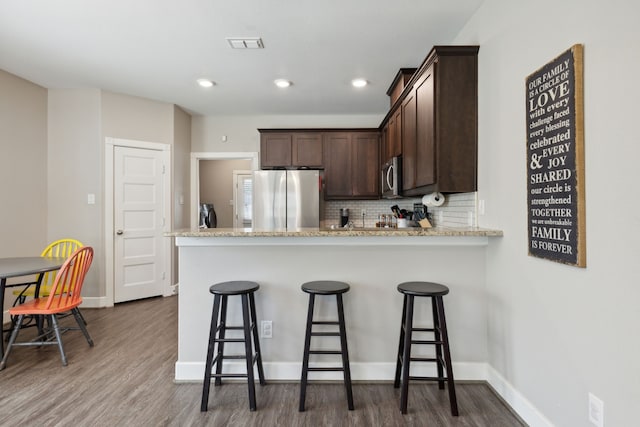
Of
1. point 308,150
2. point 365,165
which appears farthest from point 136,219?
point 365,165

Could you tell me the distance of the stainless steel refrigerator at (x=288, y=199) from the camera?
433 centimetres

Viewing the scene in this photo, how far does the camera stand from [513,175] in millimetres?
1893

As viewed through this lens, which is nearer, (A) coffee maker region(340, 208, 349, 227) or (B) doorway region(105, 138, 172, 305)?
(B) doorway region(105, 138, 172, 305)

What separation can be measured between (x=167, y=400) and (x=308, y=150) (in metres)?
3.49

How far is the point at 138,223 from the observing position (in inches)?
167

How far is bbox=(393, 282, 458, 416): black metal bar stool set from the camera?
1879 mm

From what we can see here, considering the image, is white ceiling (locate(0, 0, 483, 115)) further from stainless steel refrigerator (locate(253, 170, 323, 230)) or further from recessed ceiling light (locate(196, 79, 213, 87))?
stainless steel refrigerator (locate(253, 170, 323, 230))

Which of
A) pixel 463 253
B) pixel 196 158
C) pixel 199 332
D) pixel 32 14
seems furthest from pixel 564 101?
pixel 196 158

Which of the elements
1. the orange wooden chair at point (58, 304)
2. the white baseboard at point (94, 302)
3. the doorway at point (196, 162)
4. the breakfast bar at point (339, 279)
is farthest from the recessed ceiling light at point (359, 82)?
the white baseboard at point (94, 302)

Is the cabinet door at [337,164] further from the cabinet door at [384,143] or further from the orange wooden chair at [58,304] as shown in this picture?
the orange wooden chair at [58,304]

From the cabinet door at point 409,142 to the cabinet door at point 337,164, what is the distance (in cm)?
160

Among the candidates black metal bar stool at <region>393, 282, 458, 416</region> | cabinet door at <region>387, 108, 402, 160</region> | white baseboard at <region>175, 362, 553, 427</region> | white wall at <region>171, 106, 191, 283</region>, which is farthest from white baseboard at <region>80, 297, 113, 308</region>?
cabinet door at <region>387, 108, 402, 160</region>

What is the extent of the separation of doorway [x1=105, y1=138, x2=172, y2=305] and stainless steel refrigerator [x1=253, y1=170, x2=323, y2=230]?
1.28m

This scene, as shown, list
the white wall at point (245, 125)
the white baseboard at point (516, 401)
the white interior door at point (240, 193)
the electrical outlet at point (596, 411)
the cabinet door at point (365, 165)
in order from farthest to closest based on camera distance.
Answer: the white interior door at point (240, 193)
the white wall at point (245, 125)
the cabinet door at point (365, 165)
the white baseboard at point (516, 401)
the electrical outlet at point (596, 411)
